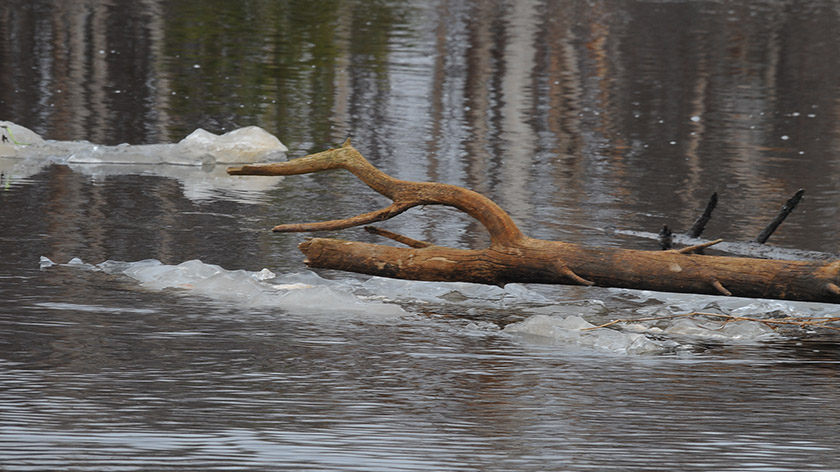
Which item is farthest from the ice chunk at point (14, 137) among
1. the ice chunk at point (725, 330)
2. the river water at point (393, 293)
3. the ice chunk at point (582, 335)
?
the ice chunk at point (725, 330)

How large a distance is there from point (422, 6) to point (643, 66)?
1261cm

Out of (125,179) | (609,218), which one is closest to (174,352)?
(609,218)

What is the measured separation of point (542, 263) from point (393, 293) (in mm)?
984

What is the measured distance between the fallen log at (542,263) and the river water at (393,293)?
208mm

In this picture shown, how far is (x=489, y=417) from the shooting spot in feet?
15.1

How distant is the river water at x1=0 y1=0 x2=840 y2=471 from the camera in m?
4.35

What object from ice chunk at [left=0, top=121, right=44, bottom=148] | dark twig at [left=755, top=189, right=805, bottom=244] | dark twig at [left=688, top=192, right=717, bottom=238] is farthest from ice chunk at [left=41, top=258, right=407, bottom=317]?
ice chunk at [left=0, top=121, right=44, bottom=148]

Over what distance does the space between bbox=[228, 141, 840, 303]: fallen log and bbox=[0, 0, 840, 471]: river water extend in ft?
0.68

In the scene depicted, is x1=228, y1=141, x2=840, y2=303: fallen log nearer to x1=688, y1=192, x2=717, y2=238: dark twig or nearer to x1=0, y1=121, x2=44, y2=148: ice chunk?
x1=688, y1=192, x2=717, y2=238: dark twig

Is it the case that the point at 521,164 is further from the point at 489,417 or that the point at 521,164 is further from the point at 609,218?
the point at 489,417

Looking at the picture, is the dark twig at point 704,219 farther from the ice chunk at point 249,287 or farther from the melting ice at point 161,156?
the melting ice at point 161,156

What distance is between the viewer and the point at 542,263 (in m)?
6.06

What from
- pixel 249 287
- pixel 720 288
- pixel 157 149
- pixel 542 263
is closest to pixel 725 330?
pixel 720 288

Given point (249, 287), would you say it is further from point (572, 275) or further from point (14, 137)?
point (14, 137)
